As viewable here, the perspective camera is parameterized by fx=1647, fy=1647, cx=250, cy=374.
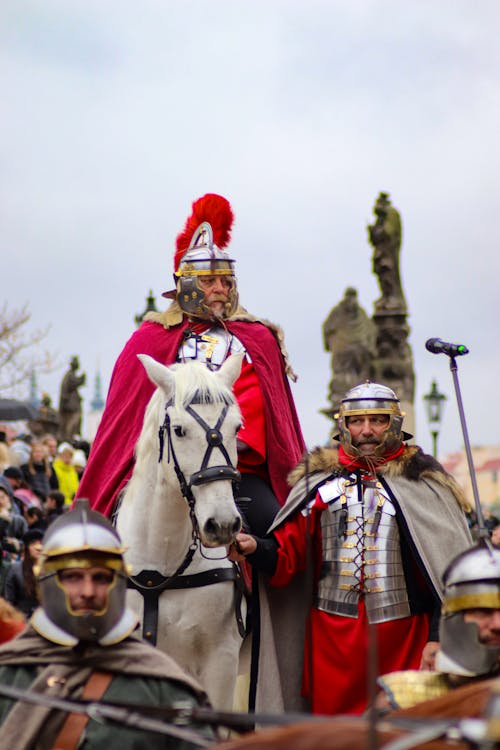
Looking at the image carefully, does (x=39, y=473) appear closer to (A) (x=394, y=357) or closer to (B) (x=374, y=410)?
(B) (x=374, y=410)

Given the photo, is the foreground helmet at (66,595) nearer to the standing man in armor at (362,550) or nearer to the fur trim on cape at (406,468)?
the standing man in armor at (362,550)

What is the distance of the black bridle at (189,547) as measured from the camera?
7.48 m

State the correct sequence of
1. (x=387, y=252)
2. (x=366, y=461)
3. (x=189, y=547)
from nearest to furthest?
(x=189, y=547), (x=366, y=461), (x=387, y=252)

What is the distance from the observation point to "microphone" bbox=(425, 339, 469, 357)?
870 cm

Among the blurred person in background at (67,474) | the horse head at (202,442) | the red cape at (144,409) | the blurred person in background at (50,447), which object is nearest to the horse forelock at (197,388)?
the horse head at (202,442)

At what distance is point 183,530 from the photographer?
7.79m

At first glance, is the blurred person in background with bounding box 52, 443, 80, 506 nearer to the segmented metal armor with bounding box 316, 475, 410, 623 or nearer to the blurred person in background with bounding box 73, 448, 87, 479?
the blurred person in background with bounding box 73, 448, 87, 479

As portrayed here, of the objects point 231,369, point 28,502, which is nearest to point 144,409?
point 231,369

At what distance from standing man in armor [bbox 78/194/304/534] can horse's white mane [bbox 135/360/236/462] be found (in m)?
0.86

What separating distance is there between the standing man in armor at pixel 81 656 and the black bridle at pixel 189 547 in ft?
5.30

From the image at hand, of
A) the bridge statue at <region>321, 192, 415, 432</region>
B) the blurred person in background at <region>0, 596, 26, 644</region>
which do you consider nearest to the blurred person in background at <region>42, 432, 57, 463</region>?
the bridge statue at <region>321, 192, 415, 432</region>

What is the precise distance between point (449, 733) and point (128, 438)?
4813mm

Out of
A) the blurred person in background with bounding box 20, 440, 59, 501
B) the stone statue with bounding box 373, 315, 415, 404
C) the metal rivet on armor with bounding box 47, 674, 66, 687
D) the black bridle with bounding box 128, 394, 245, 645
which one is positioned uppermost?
the stone statue with bounding box 373, 315, 415, 404

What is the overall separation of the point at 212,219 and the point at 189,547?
2.80m
